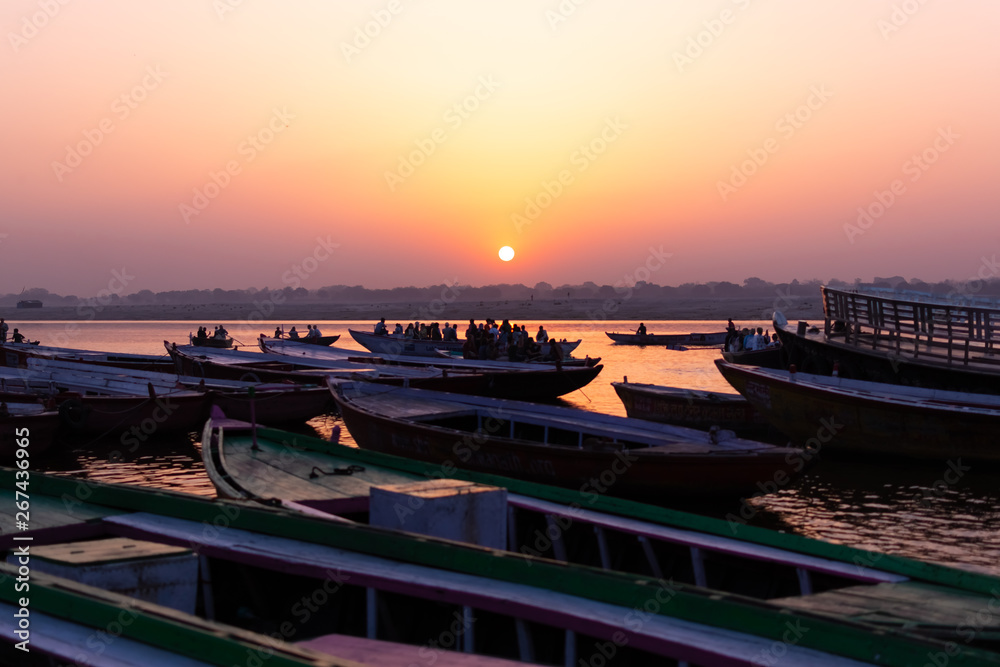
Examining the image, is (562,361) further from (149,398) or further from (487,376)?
(149,398)

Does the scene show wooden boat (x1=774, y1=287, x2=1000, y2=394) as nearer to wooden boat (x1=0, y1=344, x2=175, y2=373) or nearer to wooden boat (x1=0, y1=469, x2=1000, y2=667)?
wooden boat (x1=0, y1=469, x2=1000, y2=667)

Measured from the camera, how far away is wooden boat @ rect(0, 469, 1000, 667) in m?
4.76

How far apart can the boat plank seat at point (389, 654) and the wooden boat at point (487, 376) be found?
17064 millimetres

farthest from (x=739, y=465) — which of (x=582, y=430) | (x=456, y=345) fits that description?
(x=456, y=345)

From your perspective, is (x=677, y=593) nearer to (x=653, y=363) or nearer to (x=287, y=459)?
(x=287, y=459)

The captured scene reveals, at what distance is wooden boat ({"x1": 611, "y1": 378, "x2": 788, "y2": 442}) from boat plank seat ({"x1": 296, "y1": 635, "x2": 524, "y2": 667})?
58.9 feet

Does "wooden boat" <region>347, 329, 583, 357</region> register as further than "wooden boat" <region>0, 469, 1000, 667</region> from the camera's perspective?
Yes

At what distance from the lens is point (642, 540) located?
25.5 ft

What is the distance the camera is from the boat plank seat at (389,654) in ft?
16.4

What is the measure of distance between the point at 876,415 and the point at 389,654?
15.1m

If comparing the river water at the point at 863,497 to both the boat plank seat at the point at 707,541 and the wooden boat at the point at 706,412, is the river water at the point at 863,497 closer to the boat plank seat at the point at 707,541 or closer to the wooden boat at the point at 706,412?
the wooden boat at the point at 706,412

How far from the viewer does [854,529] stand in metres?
13.7

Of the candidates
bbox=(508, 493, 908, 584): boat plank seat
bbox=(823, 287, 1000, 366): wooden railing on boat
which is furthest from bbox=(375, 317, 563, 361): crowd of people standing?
bbox=(508, 493, 908, 584): boat plank seat

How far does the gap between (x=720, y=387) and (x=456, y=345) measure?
12.4 meters
